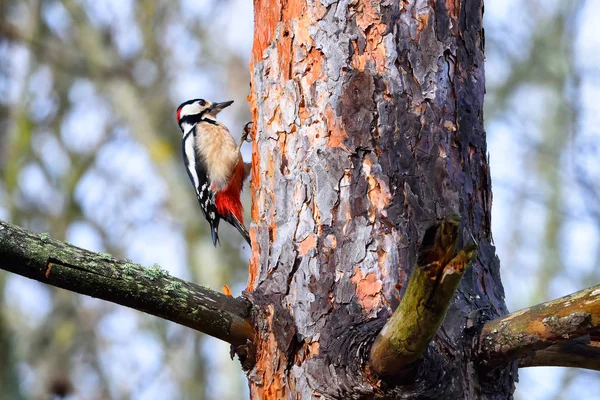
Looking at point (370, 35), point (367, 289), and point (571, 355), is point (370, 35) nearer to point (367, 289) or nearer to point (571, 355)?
point (367, 289)

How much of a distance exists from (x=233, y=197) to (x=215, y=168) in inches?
9.8

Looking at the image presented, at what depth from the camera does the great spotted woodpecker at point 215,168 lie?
16.9 feet

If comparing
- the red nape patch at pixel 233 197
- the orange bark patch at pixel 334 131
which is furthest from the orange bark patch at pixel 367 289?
the red nape patch at pixel 233 197

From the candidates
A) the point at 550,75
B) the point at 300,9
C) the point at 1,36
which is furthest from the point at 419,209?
the point at 1,36

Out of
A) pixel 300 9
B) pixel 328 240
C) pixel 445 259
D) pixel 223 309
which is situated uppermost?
pixel 300 9

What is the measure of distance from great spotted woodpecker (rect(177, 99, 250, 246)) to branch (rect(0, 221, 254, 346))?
9.07 feet

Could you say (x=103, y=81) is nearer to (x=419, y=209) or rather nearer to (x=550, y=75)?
(x=550, y=75)

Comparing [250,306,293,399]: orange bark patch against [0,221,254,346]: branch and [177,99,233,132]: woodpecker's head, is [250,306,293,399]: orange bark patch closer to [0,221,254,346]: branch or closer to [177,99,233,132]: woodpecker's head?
[0,221,254,346]: branch

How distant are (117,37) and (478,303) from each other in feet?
24.6

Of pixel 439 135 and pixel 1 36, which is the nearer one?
pixel 439 135

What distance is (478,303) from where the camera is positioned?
2.10m

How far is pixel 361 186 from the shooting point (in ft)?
7.26

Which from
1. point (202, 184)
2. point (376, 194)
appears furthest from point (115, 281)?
point (202, 184)

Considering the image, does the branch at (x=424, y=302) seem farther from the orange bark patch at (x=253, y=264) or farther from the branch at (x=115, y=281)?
the orange bark patch at (x=253, y=264)
